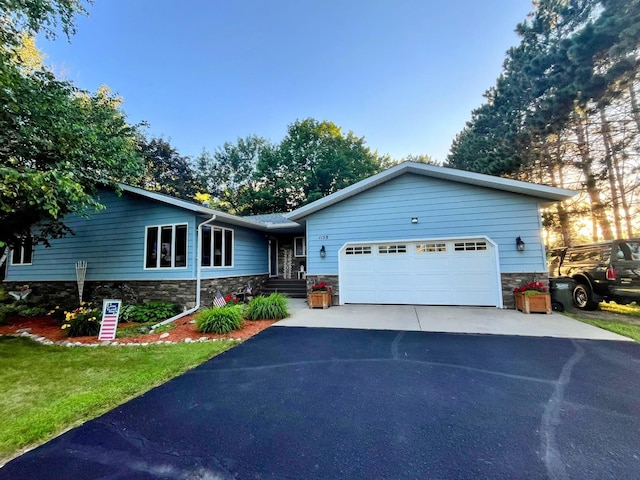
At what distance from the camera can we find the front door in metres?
12.6

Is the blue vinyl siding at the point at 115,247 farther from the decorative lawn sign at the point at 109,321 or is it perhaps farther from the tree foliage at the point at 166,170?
the tree foliage at the point at 166,170

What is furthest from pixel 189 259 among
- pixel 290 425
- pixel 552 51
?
pixel 552 51

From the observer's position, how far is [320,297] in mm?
8266

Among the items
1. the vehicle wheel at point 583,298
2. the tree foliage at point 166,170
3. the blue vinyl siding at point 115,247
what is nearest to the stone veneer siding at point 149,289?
the blue vinyl siding at point 115,247

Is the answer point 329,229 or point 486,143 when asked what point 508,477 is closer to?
point 329,229

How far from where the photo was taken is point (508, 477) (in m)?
1.79

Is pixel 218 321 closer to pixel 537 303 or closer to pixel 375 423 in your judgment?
pixel 375 423

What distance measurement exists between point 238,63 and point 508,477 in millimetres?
15001

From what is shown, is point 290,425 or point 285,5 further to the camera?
point 285,5

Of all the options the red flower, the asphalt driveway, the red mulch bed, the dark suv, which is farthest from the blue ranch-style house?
the asphalt driveway

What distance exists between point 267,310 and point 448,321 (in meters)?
4.36

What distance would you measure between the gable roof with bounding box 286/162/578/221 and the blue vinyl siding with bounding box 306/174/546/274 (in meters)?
0.18

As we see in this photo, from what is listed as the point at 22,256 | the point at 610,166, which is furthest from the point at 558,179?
the point at 22,256

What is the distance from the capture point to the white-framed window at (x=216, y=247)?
28.2ft
